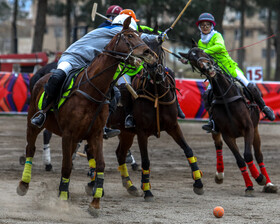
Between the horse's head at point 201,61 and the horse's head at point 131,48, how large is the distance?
189cm

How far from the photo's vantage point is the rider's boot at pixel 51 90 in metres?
8.50

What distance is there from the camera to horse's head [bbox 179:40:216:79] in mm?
9625

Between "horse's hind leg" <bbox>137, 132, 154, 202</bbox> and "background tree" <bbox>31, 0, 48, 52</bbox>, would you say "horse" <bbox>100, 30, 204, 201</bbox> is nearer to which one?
"horse's hind leg" <bbox>137, 132, 154, 202</bbox>

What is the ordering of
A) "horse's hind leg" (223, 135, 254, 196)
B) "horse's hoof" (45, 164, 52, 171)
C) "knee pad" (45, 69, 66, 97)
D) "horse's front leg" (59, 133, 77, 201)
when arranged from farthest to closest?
"horse's hoof" (45, 164, 52, 171) → "horse's hind leg" (223, 135, 254, 196) → "knee pad" (45, 69, 66, 97) → "horse's front leg" (59, 133, 77, 201)

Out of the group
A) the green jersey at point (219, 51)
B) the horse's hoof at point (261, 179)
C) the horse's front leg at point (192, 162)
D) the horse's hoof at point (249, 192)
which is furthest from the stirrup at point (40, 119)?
the horse's hoof at point (261, 179)

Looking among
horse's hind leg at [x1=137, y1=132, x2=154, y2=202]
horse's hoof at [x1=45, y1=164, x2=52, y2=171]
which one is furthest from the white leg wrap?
horse's hind leg at [x1=137, y1=132, x2=154, y2=202]

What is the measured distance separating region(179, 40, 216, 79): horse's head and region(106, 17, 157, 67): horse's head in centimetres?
189

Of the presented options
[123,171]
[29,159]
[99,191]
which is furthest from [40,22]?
[99,191]

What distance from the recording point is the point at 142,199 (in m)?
9.67

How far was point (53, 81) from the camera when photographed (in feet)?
27.8

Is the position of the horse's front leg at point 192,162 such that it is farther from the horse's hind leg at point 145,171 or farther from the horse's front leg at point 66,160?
the horse's front leg at point 66,160

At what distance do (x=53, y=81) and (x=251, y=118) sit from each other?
13.2 feet

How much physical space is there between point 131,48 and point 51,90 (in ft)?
4.71

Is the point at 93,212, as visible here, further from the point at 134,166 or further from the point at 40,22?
the point at 40,22
